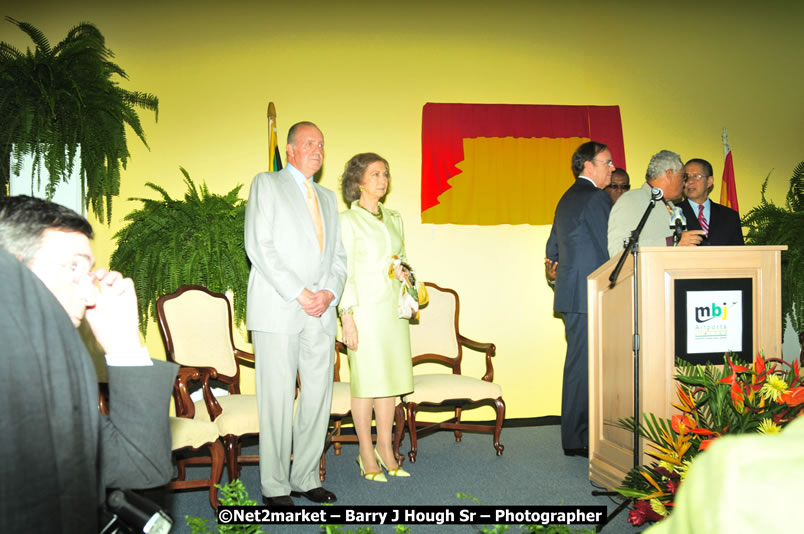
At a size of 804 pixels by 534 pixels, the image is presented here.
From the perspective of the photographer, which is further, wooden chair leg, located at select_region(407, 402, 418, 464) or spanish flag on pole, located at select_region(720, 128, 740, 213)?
spanish flag on pole, located at select_region(720, 128, 740, 213)

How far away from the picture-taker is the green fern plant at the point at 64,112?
13.8 ft

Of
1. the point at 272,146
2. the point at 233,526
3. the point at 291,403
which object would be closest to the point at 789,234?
the point at 272,146

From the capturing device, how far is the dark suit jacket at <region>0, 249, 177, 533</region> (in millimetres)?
922

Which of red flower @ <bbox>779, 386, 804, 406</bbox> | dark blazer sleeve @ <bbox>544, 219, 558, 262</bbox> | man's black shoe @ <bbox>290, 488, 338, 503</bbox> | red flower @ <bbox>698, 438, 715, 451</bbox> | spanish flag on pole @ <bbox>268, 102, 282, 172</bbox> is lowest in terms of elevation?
man's black shoe @ <bbox>290, 488, 338, 503</bbox>

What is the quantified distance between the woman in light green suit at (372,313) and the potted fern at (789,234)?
318cm

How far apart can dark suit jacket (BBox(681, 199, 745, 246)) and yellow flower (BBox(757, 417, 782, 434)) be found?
275 centimetres

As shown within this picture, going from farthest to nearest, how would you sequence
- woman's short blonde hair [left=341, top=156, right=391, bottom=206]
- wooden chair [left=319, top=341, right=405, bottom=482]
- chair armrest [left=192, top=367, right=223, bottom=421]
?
wooden chair [left=319, top=341, right=405, bottom=482], woman's short blonde hair [left=341, top=156, right=391, bottom=206], chair armrest [left=192, top=367, right=223, bottom=421]

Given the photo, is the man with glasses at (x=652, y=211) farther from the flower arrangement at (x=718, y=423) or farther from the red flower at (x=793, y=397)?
the red flower at (x=793, y=397)

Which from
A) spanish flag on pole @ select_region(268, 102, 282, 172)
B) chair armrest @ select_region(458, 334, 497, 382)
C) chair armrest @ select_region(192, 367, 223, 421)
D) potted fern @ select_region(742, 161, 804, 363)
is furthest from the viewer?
potted fern @ select_region(742, 161, 804, 363)

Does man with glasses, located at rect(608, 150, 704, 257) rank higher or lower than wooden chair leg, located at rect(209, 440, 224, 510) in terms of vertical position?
higher

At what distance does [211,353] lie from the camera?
13.1 ft

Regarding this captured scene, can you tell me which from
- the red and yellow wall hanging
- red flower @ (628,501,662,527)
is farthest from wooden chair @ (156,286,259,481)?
red flower @ (628,501,662,527)

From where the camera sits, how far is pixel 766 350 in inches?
124

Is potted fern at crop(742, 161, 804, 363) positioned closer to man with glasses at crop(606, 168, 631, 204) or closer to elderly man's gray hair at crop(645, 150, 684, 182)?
man with glasses at crop(606, 168, 631, 204)
